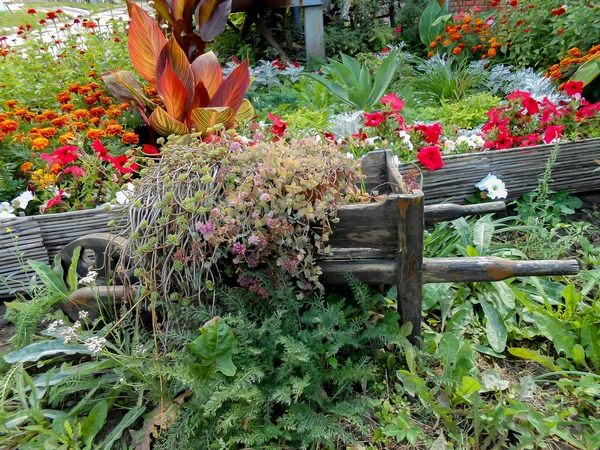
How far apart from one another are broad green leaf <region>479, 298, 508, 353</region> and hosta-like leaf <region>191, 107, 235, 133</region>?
166cm

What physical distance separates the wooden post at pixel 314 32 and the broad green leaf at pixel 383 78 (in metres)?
1.95

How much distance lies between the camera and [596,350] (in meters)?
1.74

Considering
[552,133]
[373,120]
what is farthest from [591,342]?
[373,120]

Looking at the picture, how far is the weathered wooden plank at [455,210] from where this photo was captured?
183 cm

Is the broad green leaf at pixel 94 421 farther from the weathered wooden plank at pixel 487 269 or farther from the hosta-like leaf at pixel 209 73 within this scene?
the hosta-like leaf at pixel 209 73

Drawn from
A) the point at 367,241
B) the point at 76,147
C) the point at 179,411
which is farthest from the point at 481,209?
the point at 76,147

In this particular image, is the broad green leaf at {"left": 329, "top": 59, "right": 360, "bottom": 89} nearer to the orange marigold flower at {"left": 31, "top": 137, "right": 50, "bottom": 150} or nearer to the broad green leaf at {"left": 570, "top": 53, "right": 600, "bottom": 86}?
the broad green leaf at {"left": 570, "top": 53, "right": 600, "bottom": 86}

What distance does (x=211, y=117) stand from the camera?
2.59 metres

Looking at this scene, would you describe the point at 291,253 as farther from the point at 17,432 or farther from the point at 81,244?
the point at 17,432

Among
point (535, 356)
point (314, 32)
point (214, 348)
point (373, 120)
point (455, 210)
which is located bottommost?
point (535, 356)

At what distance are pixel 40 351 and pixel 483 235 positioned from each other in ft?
6.54

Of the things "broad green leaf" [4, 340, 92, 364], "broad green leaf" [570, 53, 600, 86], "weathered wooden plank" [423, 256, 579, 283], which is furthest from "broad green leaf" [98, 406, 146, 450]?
"broad green leaf" [570, 53, 600, 86]

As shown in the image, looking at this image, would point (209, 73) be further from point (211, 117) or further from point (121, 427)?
point (121, 427)

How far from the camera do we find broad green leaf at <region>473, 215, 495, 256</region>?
7.14ft
